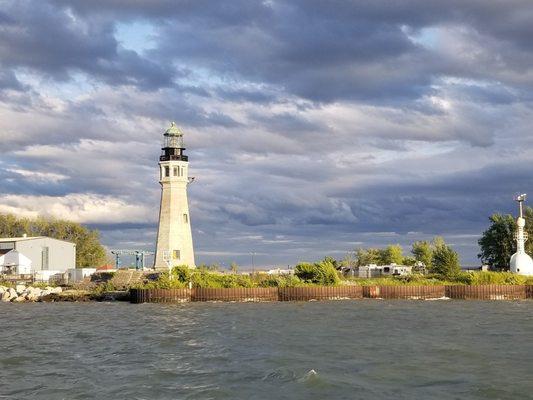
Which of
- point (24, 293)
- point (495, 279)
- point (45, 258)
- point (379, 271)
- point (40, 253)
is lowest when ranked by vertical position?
point (24, 293)

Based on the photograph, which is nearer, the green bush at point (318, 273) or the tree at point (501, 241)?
the green bush at point (318, 273)

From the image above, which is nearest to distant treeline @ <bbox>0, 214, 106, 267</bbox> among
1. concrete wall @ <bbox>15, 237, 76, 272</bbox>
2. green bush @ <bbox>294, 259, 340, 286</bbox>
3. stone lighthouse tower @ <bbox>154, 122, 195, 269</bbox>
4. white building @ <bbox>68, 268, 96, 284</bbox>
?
concrete wall @ <bbox>15, 237, 76, 272</bbox>

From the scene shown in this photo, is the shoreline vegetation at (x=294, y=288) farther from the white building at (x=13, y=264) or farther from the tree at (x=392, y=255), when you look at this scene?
the tree at (x=392, y=255)

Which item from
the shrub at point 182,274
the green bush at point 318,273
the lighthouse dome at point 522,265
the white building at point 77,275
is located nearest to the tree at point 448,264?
the lighthouse dome at point 522,265

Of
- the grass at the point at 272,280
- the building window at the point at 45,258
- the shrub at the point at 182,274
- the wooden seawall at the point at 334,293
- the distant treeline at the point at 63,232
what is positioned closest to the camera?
the wooden seawall at the point at 334,293

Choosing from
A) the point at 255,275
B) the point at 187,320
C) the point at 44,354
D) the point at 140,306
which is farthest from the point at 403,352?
the point at 255,275

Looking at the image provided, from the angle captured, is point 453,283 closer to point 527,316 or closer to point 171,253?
point 527,316

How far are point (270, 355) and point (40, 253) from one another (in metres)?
71.6

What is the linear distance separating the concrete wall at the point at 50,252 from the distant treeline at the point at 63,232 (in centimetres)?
1725

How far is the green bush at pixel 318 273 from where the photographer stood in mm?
69750

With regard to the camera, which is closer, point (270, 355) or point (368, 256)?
point (270, 355)

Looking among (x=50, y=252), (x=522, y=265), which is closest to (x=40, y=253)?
(x=50, y=252)

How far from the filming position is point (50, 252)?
9550 cm

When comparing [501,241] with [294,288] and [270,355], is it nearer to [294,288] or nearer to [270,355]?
[294,288]
